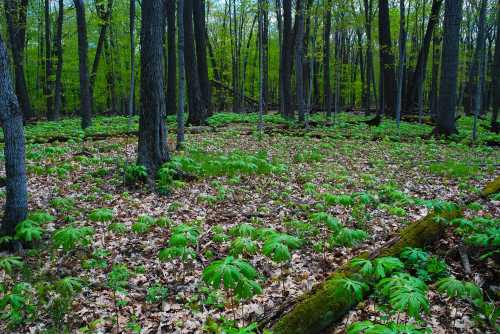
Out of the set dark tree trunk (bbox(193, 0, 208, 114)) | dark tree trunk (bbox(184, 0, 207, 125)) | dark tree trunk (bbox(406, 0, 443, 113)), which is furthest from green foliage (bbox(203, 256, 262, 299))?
dark tree trunk (bbox(193, 0, 208, 114))

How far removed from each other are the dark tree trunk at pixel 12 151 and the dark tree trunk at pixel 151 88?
3.14m

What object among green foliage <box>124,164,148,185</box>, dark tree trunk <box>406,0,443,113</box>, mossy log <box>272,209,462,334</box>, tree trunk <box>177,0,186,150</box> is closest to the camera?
mossy log <box>272,209,462,334</box>

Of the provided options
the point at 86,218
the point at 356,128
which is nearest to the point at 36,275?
the point at 86,218

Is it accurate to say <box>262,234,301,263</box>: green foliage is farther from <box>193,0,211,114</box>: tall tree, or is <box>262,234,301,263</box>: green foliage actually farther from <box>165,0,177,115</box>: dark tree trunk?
<box>193,0,211,114</box>: tall tree

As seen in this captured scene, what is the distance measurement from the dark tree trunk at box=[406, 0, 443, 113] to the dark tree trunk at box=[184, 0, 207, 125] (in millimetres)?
12037

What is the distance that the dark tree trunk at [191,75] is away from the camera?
1811 cm

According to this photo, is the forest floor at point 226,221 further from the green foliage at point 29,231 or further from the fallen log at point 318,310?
the green foliage at point 29,231

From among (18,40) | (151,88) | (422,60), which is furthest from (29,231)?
(422,60)

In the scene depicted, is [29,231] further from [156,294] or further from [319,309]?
[319,309]

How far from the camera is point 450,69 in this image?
1529 cm

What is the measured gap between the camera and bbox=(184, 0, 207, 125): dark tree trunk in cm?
1811

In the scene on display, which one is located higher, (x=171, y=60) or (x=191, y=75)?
(x=171, y=60)

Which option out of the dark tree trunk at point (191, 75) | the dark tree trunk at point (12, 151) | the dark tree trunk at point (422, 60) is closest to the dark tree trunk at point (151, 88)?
the dark tree trunk at point (12, 151)

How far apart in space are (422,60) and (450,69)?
22.5ft
